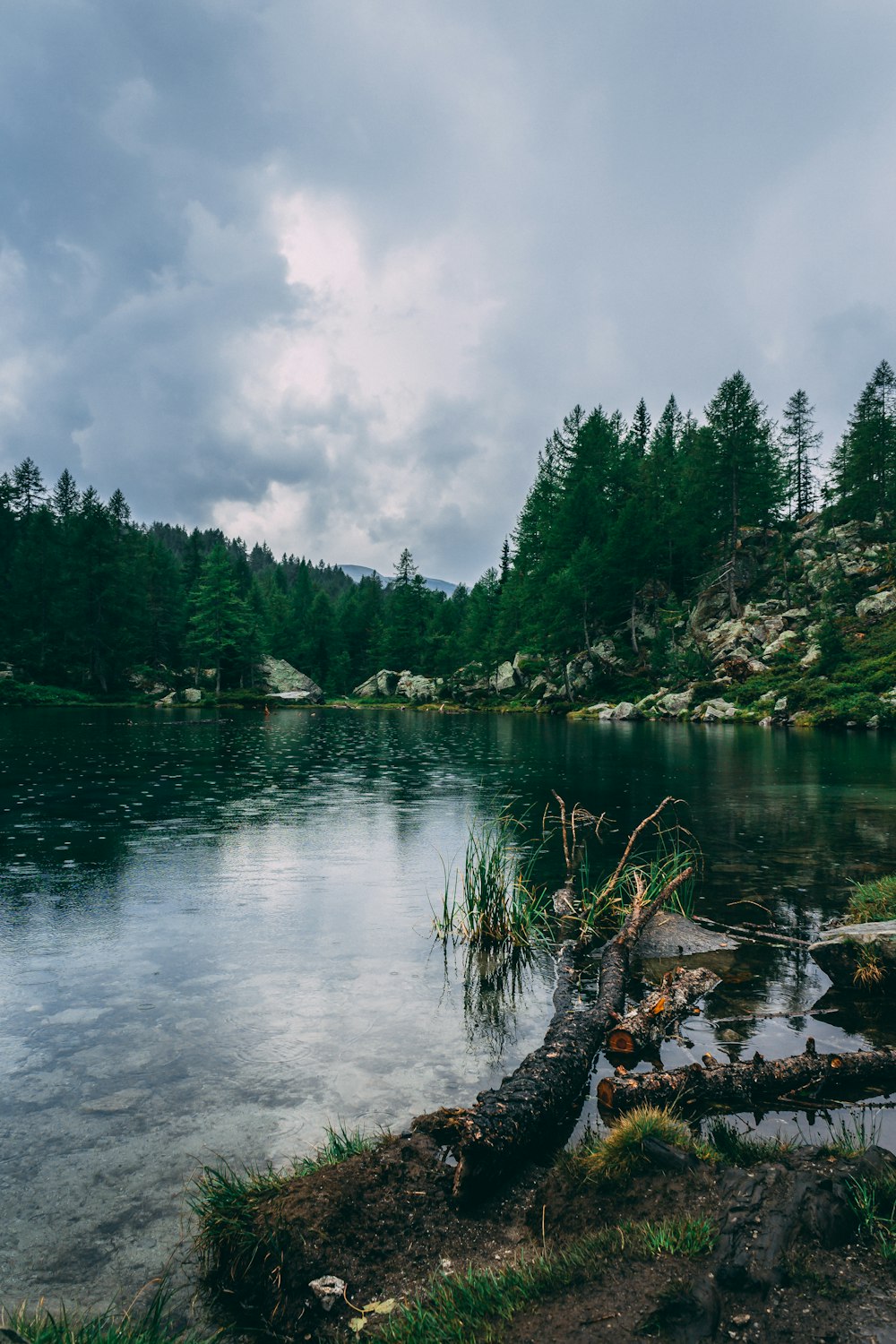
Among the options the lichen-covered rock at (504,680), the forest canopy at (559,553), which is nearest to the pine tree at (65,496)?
the forest canopy at (559,553)

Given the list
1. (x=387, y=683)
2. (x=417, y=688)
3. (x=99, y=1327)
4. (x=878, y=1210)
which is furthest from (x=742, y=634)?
(x=99, y=1327)

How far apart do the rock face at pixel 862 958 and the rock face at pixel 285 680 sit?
3785 inches

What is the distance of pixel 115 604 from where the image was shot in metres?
85.1

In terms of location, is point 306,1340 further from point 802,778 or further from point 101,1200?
point 802,778

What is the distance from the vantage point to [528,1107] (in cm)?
488

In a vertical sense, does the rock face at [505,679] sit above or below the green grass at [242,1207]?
above

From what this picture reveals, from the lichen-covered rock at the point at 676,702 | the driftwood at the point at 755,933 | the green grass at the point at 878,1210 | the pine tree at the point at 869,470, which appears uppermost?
the pine tree at the point at 869,470

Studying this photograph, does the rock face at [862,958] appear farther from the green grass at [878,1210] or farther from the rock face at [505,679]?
the rock face at [505,679]

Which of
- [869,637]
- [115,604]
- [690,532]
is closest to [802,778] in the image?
[869,637]

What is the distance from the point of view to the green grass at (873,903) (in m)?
10.1

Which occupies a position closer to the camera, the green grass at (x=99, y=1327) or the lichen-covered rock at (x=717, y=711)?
the green grass at (x=99, y=1327)

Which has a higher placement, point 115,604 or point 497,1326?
point 115,604

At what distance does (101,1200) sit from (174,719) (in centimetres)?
5826

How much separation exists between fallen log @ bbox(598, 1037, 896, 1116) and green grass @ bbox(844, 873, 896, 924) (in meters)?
4.54
